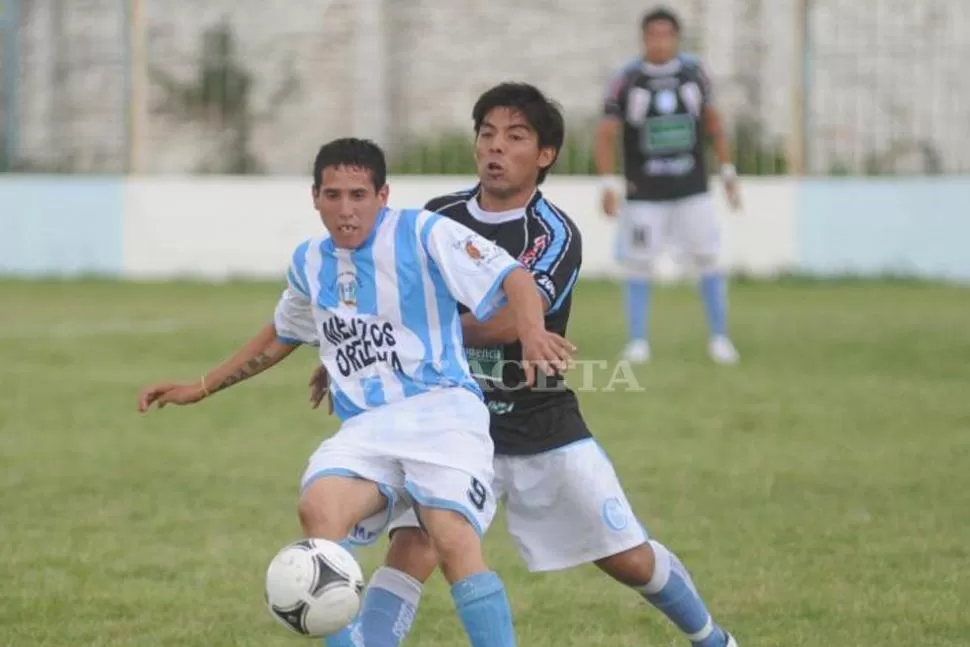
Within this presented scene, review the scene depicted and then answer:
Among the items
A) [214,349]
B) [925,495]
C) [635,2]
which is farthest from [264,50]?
[925,495]

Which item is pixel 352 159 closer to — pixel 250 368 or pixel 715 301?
pixel 250 368

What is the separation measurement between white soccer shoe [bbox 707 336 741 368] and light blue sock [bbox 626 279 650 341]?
45 cm

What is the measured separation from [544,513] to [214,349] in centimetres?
794

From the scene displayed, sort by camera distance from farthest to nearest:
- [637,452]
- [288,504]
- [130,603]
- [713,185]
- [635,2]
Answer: [635,2]
[713,185]
[637,452]
[288,504]
[130,603]

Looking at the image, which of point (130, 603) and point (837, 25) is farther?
point (837, 25)

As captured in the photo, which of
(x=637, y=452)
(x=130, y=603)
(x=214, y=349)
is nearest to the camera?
(x=130, y=603)

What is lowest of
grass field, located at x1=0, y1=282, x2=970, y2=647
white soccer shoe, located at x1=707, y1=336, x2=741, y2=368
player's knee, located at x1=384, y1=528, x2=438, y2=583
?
grass field, located at x1=0, y1=282, x2=970, y2=647

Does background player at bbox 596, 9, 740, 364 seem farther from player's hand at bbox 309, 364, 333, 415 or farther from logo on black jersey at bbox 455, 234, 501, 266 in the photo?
logo on black jersey at bbox 455, 234, 501, 266

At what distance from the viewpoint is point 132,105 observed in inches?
774

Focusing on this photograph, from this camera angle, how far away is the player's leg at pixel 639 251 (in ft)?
41.5

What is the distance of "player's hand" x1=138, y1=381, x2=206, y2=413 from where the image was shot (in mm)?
5402

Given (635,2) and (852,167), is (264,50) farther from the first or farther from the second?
(852,167)

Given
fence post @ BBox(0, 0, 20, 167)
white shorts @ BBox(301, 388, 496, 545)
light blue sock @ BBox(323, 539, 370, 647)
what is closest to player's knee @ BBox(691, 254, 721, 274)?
white shorts @ BBox(301, 388, 496, 545)

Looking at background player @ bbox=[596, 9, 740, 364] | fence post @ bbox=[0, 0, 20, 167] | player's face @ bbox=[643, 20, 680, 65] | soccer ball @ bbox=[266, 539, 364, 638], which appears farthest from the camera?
fence post @ bbox=[0, 0, 20, 167]
